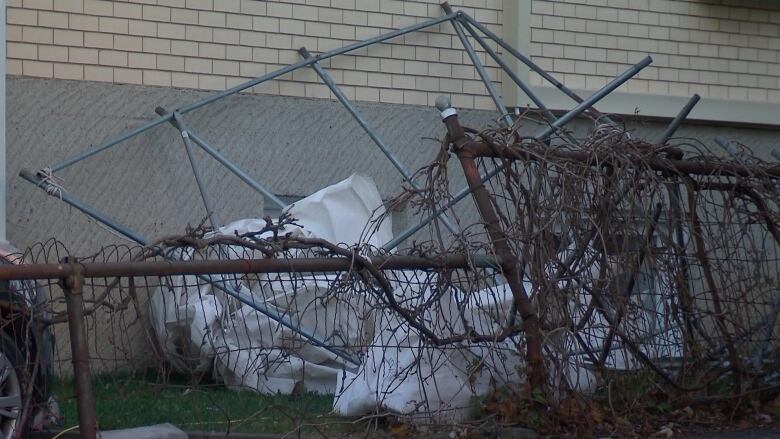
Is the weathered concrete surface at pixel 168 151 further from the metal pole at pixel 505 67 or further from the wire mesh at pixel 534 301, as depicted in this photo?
the wire mesh at pixel 534 301

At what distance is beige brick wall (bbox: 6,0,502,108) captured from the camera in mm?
8312

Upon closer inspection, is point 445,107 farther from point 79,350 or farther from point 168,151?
point 168,151

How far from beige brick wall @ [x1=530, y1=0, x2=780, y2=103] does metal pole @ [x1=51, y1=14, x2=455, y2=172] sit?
47.8 inches

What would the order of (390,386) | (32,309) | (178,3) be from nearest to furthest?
1. (32,309)
2. (390,386)
3. (178,3)

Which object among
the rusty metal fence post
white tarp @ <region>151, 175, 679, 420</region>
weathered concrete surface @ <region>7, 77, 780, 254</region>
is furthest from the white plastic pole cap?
weathered concrete surface @ <region>7, 77, 780, 254</region>

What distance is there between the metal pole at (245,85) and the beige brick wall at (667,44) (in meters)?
1.21

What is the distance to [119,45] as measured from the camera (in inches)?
336

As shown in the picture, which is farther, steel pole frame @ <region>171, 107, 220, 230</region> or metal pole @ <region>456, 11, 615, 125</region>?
metal pole @ <region>456, 11, 615, 125</region>

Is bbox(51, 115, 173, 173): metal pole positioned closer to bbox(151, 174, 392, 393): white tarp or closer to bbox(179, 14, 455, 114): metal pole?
bbox(179, 14, 455, 114): metal pole

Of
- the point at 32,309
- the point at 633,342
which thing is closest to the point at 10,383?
the point at 32,309

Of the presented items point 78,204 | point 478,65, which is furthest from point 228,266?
point 478,65

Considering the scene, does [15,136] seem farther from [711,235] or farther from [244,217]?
[711,235]

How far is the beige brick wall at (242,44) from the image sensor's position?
327 inches

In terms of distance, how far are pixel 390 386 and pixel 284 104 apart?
390 centimetres
